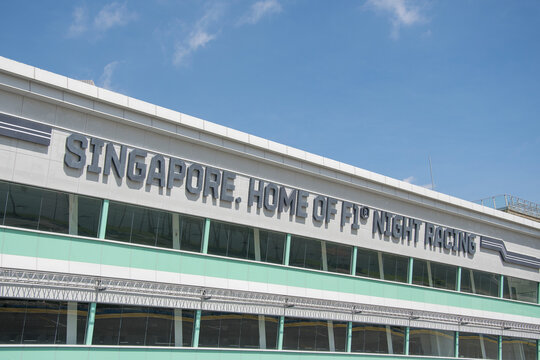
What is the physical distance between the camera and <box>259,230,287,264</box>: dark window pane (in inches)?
1003

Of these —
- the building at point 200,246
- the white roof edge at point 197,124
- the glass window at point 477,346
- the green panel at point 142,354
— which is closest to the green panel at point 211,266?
the building at point 200,246

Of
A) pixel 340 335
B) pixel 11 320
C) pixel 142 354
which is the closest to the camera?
pixel 11 320

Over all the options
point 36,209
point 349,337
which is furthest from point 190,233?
point 349,337

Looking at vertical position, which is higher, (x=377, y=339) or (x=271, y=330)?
(x=271, y=330)

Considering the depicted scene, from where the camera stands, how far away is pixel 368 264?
96.6ft

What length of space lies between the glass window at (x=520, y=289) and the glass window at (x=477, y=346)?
3285 millimetres

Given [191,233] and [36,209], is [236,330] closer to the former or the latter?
[191,233]

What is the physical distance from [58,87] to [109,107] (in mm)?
1987

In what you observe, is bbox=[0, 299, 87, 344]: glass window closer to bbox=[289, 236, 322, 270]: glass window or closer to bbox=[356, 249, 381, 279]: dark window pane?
bbox=[289, 236, 322, 270]: glass window

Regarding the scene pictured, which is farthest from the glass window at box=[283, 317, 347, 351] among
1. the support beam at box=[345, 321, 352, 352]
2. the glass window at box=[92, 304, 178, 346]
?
the glass window at box=[92, 304, 178, 346]

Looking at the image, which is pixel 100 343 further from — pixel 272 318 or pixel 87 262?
pixel 272 318

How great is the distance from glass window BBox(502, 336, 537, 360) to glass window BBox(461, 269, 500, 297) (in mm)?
3063

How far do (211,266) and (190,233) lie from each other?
1.62m

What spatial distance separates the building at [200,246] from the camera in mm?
19312
